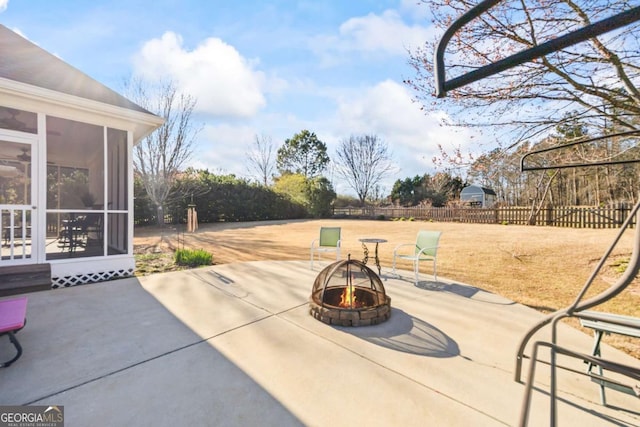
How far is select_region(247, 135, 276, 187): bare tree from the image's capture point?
33.3 metres

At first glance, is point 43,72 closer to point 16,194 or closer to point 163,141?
point 16,194

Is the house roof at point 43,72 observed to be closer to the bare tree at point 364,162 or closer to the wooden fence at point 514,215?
the wooden fence at point 514,215

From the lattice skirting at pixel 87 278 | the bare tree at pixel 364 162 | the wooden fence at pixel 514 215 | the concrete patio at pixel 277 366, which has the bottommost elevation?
the concrete patio at pixel 277 366

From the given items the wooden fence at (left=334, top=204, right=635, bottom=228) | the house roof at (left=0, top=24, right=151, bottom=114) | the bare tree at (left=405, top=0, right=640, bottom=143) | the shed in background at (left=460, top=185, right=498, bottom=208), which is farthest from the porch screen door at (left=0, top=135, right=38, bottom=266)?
the shed in background at (left=460, top=185, right=498, bottom=208)

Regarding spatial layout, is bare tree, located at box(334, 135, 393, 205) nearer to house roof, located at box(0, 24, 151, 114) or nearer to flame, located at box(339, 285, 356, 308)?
house roof, located at box(0, 24, 151, 114)

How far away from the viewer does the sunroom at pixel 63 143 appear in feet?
14.5

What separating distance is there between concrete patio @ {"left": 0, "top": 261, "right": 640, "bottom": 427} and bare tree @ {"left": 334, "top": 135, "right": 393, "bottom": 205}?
93.9 feet

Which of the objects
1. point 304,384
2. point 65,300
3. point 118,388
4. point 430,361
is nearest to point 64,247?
point 65,300

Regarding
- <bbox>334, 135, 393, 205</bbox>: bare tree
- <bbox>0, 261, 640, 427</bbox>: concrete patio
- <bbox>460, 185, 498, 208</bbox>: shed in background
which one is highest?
<bbox>334, 135, 393, 205</bbox>: bare tree

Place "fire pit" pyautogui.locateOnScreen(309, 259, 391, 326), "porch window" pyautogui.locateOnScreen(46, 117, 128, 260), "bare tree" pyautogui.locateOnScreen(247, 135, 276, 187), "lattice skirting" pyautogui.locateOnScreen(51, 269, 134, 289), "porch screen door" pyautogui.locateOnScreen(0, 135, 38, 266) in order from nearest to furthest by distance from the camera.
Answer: "fire pit" pyautogui.locateOnScreen(309, 259, 391, 326) → "porch screen door" pyautogui.locateOnScreen(0, 135, 38, 266) → "lattice skirting" pyautogui.locateOnScreen(51, 269, 134, 289) → "porch window" pyautogui.locateOnScreen(46, 117, 128, 260) → "bare tree" pyautogui.locateOnScreen(247, 135, 276, 187)

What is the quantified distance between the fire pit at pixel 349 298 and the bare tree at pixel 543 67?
281 centimetres

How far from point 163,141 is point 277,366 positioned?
1512 centimetres

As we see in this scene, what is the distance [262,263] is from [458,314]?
4.18m

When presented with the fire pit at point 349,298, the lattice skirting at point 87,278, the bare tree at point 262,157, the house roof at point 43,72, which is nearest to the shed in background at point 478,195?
the bare tree at point 262,157
